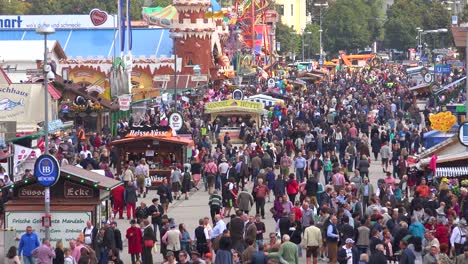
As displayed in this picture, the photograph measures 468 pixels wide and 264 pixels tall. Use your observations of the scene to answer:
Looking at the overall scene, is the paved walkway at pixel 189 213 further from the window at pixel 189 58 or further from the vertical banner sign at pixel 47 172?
the window at pixel 189 58

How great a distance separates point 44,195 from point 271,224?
688cm

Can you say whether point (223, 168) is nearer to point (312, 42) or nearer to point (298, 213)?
point (298, 213)

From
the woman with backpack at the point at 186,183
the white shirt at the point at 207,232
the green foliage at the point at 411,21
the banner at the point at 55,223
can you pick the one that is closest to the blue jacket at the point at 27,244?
the banner at the point at 55,223

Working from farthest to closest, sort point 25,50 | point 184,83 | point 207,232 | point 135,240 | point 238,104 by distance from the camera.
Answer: point 184,83
point 25,50
point 238,104
point 135,240
point 207,232

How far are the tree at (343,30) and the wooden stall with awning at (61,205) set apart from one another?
446 feet

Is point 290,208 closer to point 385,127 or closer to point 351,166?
point 351,166

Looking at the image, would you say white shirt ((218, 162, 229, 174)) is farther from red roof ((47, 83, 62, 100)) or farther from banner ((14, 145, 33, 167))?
red roof ((47, 83, 62, 100))

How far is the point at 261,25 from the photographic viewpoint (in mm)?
134125

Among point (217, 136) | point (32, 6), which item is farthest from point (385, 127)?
point (32, 6)

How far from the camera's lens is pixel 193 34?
93.1 m

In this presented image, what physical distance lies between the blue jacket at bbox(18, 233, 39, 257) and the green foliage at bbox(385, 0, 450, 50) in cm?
13052

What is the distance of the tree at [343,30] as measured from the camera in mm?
166125

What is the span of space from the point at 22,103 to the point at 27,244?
22312 mm

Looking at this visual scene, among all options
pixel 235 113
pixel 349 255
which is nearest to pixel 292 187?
pixel 349 255
